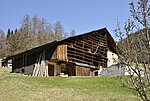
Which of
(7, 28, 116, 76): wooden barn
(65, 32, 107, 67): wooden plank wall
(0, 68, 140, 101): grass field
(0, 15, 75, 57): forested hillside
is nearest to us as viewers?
(0, 68, 140, 101): grass field

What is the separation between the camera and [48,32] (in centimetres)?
11062

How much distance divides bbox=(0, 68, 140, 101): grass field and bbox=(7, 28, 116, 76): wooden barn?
10.8 m

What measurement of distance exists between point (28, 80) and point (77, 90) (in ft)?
19.0

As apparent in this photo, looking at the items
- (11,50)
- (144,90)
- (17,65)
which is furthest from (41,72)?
(11,50)

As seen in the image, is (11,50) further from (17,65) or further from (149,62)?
(149,62)

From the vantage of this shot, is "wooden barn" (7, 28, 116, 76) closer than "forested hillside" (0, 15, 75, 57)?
Yes

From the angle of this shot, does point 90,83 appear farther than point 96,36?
No

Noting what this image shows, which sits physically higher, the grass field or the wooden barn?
the wooden barn

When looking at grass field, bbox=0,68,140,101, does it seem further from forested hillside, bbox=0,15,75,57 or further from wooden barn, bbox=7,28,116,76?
forested hillside, bbox=0,15,75,57

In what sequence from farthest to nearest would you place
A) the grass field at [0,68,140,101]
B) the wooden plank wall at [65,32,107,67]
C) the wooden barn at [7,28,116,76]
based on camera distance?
1. the wooden plank wall at [65,32,107,67]
2. the wooden barn at [7,28,116,76]
3. the grass field at [0,68,140,101]

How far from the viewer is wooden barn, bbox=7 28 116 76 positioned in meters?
39.6

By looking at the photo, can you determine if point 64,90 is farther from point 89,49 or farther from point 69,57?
point 89,49

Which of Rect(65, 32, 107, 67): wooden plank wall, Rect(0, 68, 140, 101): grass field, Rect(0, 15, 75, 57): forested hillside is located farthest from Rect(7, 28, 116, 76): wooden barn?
Rect(0, 15, 75, 57): forested hillside

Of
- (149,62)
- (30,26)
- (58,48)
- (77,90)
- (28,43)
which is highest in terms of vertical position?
(30,26)
